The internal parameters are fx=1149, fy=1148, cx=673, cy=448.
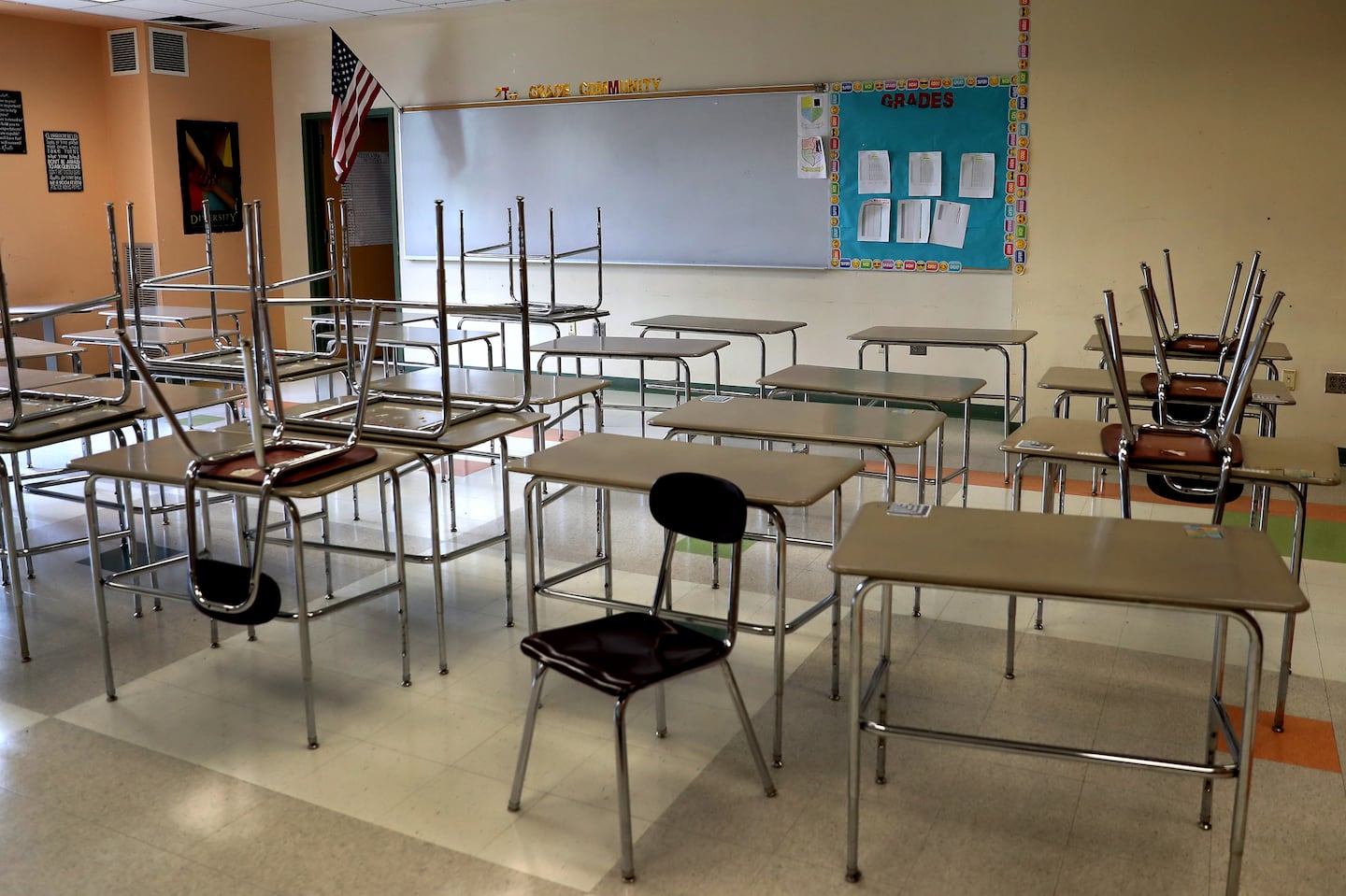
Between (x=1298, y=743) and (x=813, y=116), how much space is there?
5055mm

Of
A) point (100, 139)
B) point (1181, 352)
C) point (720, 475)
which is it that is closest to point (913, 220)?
point (1181, 352)

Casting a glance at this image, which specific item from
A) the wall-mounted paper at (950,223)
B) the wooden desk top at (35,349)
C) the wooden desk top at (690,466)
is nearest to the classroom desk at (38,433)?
the wooden desk top at (35,349)

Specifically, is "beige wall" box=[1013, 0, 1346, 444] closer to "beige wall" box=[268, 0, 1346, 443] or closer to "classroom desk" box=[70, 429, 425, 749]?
"beige wall" box=[268, 0, 1346, 443]

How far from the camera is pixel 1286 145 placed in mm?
5848

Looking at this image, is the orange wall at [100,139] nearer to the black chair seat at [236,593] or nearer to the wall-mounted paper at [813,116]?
the wall-mounted paper at [813,116]

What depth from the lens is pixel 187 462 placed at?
3.17 m

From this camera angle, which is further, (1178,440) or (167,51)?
(167,51)

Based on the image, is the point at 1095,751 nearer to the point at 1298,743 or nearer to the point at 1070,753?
the point at 1070,753

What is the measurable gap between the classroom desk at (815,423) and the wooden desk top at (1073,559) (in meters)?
0.80

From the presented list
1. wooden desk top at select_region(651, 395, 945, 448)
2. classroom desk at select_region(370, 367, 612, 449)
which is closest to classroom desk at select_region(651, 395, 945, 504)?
wooden desk top at select_region(651, 395, 945, 448)

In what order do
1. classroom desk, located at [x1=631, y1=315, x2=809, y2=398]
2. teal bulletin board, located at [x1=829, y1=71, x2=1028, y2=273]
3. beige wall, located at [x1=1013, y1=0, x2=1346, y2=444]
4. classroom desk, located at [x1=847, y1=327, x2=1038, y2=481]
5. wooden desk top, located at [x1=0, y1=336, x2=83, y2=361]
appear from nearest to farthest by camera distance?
wooden desk top, located at [x1=0, y1=336, x2=83, y2=361] < classroom desk, located at [x1=847, y1=327, x2=1038, y2=481] < beige wall, located at [x1=1013, y1=0, x2=1346, y2=444] < classroom desk, located at [x1=631, y1=315, x2=809, y2=398] < teal bulletin board, located at [x1=829, y1=71, x2=1028, y2=273]

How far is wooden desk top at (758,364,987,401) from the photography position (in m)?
4.12

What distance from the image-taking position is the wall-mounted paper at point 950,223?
6.80m

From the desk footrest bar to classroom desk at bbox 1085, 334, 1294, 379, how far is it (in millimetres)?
2846
